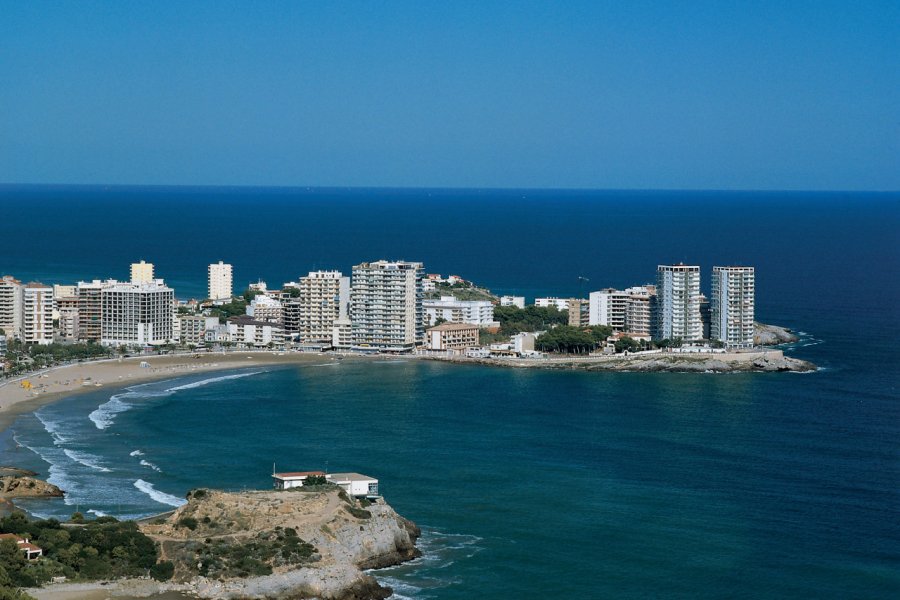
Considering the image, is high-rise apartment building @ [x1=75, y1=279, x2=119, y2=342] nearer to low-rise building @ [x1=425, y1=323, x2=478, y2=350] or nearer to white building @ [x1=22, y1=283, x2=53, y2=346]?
white building @ [x1=22, y1=283, x2=53, y2=346]

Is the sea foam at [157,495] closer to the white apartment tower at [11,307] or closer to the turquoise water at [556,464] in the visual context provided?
the turquoise water at [556,464]

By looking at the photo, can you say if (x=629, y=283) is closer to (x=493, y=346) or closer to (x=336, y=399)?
(x=493, y=346)

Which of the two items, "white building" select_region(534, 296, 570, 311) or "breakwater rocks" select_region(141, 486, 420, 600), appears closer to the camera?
"breakwater rocks" select_region(141, 486, 420, 600)

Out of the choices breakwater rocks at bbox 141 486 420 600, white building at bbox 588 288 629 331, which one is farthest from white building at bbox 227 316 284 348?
breakwater rocks at bbox 141 486 420 600

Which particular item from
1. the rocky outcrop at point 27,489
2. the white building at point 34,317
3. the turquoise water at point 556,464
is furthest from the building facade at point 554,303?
the rocky outcrop at point 27,489

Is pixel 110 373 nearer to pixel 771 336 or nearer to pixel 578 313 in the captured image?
Answer: pixel 578 313

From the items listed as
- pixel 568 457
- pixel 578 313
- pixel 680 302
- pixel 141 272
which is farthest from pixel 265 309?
pixel 568 457

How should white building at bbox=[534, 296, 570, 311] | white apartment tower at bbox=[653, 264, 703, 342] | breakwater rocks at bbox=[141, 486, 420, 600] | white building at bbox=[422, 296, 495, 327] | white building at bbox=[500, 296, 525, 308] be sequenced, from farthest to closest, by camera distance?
1. white building at bbox=[500, 296, 525, 308]
2. white building at bbox=[534, 296, 570, 311]
3. white building at bbox=[422, 296, 495, 327]
4. white apartment tower at bbox=[653, 264, 703, 342]
5. breakwater rocks at bbox=[141, 486, 420, 600]
